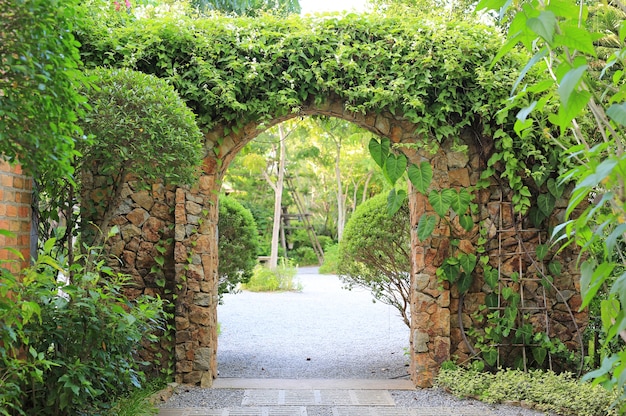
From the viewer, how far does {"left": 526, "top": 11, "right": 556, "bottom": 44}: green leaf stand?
3.18ft

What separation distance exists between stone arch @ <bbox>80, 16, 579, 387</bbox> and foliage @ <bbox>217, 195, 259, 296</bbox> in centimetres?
173

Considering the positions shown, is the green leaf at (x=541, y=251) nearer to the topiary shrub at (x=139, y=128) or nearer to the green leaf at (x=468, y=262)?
the green leaf at (x=468, y=262)

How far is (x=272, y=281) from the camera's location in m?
11.7

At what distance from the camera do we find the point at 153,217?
4.52 meters

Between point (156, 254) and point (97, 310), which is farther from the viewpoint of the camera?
point (156, 254)

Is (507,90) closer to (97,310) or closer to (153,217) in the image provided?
(153,217)

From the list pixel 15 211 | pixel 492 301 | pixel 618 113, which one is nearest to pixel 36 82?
pixel 15 211

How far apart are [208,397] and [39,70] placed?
2.86m

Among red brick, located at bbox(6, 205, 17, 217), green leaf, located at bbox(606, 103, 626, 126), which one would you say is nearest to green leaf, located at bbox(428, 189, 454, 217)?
red brick, located at bbox(6, 205, 17, 217)

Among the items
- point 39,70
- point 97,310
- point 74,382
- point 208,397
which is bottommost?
point 208,397

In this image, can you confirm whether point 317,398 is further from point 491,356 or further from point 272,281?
point 272,281

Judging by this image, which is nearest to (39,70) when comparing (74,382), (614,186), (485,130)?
(74,382)

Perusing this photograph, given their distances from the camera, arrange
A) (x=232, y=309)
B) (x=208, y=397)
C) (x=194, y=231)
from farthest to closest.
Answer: (x=232, y=309) → (x=194, y=231) → (x=208, y=397)

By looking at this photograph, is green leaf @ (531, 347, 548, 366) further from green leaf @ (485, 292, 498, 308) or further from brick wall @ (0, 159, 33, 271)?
brick wall @ (0, 159, 33, 271)
